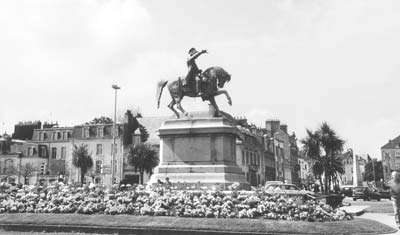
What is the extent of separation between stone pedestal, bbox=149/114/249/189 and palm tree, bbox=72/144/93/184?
4713 cm

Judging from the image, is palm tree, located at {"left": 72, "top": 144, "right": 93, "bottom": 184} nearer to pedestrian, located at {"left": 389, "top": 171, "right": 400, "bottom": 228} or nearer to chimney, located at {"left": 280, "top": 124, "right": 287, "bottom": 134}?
chimney, located at {"left": 280, "top": 124, "right": 287, "bottom": 134}

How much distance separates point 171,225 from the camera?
12.8 metres

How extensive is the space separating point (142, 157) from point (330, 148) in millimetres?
27850

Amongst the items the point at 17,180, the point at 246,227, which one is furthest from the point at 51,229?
the point at 17,180

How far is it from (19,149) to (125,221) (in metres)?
65.0

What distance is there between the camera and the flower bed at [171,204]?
13.6 metres

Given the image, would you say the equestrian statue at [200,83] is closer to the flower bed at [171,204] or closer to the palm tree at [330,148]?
the flower bed at [171,204]

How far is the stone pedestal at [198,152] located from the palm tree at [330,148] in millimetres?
23812

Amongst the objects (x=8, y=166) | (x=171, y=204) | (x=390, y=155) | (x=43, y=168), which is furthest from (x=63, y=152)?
(x=390, y=155)

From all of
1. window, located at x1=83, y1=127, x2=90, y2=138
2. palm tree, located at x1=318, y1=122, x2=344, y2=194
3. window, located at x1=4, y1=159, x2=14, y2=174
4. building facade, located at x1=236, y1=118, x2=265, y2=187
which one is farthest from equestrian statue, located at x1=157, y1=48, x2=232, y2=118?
window, located at x1=4, y1=159, x2=14, y2=174

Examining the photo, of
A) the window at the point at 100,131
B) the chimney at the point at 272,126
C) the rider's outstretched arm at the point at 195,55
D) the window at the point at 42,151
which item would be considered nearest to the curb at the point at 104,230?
the rider's outstretched arm at the point at 195,55

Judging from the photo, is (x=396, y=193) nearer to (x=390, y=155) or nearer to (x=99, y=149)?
(x=99, y=149)

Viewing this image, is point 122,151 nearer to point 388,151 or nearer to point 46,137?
point 46,137

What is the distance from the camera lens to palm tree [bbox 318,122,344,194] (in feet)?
136
